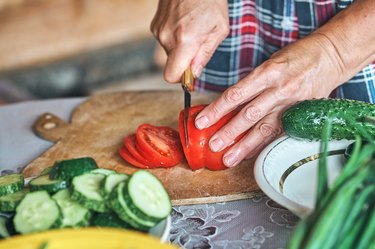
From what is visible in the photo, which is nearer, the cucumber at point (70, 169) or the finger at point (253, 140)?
the cucumber at point (70, 169)

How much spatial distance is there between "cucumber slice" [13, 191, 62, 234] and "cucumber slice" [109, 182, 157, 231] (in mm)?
114

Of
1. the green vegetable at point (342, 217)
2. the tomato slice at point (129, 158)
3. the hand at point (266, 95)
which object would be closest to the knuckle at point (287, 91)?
the hand at point (266, 95)

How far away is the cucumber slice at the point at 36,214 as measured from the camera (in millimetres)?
1379

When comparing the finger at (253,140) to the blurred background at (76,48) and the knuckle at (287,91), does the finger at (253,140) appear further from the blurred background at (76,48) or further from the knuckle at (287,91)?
the blurred background at (76,48)

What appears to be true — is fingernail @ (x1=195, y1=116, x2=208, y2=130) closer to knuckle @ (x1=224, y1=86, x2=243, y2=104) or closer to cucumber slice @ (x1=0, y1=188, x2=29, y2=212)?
knuckle @ (x1=224, y1=86, x2=243, y2=104)

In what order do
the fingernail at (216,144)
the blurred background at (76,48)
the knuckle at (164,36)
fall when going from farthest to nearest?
the blurred background at (76,48) < the knuckle at (164,36) < the fingernail at (216,144)

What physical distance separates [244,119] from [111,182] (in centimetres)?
66

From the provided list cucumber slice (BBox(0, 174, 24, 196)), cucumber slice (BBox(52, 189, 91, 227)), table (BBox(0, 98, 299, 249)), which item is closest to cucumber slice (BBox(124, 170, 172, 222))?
cucumber slice (BBox(52, 189, 91, 227))

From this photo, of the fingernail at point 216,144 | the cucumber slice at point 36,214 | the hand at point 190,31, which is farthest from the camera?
the hand at point 190,31

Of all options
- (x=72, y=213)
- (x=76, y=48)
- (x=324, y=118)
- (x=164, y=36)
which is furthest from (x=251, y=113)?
(x=76, y=48)

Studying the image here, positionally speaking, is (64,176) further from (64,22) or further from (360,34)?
(64,22)

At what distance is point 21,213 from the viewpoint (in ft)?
Result: 4.68

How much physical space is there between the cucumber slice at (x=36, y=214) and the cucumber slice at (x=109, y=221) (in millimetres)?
82

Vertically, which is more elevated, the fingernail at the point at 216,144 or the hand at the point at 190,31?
the hand at the point at 190,31
